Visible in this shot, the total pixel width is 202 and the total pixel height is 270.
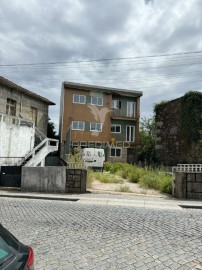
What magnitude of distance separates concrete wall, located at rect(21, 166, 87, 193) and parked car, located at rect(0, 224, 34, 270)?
1132cm

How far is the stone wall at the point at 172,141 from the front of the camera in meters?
24.0

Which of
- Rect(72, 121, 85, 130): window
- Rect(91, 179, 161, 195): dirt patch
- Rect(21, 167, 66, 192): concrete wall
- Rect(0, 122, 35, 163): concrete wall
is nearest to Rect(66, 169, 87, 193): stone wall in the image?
Rect(21, 167, 66, 192): concrete wall

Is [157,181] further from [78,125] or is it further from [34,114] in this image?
[78,125]

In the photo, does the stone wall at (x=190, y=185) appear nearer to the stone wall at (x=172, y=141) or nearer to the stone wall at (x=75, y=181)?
the stone wall at (x=75, y=181)

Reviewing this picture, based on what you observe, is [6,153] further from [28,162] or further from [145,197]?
[145,197]

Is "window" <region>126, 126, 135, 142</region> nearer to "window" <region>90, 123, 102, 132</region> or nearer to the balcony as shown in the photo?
the balcony

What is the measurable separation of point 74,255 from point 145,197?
839 centimetres

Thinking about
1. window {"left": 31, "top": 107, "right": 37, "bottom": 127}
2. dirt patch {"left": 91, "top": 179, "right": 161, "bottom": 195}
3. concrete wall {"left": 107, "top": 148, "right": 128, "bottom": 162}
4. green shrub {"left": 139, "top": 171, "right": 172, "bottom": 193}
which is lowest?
dirt patch {"left": 91, "top": 179, "right": 161, "bottom": 195}

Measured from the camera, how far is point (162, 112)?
28.5 m

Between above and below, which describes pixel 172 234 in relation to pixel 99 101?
below

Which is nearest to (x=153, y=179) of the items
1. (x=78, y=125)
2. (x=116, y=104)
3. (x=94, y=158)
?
(x=94, y=158)

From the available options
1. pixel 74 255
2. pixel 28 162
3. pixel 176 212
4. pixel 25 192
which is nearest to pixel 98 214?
pixel 176 212

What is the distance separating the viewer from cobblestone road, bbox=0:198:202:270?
15.9 ft

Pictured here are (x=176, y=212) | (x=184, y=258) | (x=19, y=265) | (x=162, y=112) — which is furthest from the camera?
(x=162, y=112)
